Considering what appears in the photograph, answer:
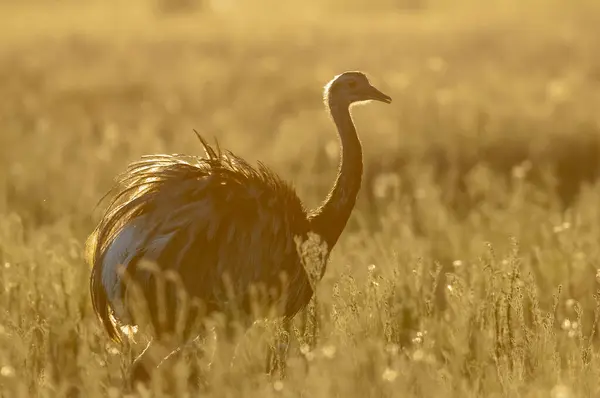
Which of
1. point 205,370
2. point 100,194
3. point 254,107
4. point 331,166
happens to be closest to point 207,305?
point 205,370

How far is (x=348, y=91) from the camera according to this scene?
6.55 metres

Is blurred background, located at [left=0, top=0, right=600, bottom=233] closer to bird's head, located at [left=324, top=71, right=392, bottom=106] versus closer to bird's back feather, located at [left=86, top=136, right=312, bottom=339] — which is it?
bird's head, located at [left=324, top=71, right=392, bottom=106]

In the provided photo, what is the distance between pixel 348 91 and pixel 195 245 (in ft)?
5.40

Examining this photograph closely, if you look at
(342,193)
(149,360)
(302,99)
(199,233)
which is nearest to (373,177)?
(302,99)

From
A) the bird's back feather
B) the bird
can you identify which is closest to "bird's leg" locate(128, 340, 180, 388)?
the bird

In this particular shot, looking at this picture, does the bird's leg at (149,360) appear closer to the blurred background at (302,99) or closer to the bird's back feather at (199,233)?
the bird's back feather at (199,233)

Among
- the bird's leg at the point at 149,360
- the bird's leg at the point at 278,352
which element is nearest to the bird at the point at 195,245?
the bird's leg at the point at 149,360

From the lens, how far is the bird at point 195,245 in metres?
5.13

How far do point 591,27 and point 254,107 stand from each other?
6.68 meters

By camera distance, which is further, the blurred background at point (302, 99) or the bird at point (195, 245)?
the blurred background at point (302, 99)

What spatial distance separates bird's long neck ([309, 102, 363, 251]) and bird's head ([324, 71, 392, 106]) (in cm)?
10

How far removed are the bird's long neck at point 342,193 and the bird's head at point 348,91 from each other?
10 cm

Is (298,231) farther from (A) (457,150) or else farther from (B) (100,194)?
(A) (457,150)

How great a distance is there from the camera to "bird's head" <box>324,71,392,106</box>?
21.4 feet
